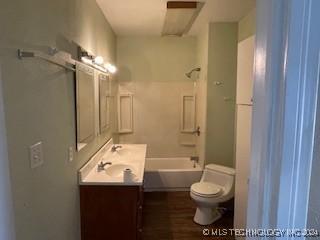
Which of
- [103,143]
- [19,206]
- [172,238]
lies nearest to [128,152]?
[103,143]

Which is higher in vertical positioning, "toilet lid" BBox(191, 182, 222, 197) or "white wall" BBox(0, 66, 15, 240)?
"white wall" BBox(0, 66, 15, 240)

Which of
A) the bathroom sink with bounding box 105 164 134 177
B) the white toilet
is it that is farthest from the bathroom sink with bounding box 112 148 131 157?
the white toilet

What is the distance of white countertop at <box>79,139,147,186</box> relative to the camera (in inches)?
78.4

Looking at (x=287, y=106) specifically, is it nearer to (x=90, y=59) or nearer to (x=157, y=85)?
(x=90, y=59)

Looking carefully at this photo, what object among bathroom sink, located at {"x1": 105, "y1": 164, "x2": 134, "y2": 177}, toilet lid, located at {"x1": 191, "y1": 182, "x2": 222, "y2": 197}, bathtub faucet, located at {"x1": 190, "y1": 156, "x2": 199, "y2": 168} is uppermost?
bathroom sink, located at {"x1": 105, "y1": 164, "x2": 134, "y2": 177}

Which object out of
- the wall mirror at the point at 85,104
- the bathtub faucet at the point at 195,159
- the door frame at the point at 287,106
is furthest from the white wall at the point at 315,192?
the bathtub faucet at the point at 195,159

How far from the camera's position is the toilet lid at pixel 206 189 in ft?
9.01

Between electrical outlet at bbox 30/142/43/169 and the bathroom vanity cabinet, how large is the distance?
782mm

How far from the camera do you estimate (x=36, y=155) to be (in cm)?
124

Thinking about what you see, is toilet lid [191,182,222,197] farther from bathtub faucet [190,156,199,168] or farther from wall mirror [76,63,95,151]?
wall mirror [76,63,95,151]

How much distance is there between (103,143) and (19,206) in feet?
6.31

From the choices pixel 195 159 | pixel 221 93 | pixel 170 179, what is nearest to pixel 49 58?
pixel 221 93

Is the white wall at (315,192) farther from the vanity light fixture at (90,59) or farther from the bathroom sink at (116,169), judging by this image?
the bathroom sink at (116,169)

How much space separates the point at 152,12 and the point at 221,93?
1.40 m
